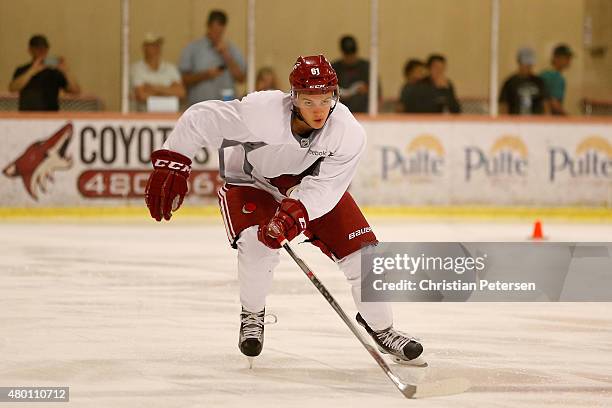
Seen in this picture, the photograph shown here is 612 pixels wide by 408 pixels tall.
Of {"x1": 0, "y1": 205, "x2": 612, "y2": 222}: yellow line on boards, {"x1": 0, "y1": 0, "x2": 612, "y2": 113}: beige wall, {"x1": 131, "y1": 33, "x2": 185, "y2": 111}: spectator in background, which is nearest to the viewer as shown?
{"x1": 0, "y1": 205, "x2": 612, "y2": 222}: yellow line on boards

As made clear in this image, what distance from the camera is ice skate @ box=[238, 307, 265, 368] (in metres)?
4.32

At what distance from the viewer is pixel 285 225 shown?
4066 mm

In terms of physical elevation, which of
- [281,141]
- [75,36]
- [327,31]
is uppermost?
[327,31]

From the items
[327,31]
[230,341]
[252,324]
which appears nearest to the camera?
[252,324]

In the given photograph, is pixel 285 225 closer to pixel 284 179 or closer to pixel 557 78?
pixel 284 179

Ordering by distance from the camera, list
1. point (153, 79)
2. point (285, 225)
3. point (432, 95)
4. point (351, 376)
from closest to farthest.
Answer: point (285, 225), point (351, 376), point (153, 79), point (432, 95)

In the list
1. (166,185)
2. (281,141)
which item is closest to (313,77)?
(281,141)

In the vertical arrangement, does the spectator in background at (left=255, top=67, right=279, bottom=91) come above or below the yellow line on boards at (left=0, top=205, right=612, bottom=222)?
above

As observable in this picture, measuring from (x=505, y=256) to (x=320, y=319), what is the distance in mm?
1240

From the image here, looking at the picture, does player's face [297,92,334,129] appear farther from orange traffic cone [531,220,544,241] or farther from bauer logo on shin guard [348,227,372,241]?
orange traffic cone [531,220,544,241]

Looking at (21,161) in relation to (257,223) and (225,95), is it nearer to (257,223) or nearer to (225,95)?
(225,95)

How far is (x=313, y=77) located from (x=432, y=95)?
6.61 m

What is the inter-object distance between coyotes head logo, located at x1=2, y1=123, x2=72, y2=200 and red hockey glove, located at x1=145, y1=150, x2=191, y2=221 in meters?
5.82

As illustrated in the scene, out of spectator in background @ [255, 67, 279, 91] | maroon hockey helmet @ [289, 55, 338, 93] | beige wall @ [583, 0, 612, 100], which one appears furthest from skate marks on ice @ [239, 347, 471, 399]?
beige wall @ [583, 0, 612, 100]
